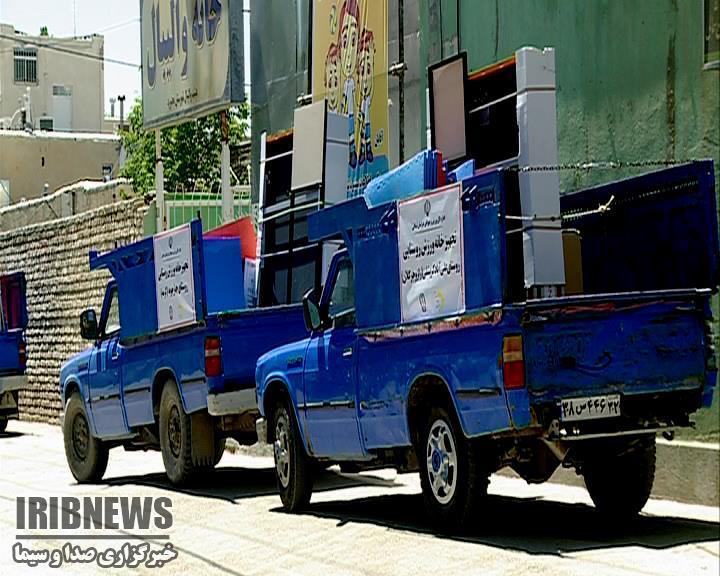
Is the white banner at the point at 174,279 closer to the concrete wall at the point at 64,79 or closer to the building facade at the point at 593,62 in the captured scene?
the building facade at the point at 593,62

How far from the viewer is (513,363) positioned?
379 inches

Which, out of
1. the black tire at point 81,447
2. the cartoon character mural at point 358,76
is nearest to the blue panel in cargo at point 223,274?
the cartoon character mural at point 358,76

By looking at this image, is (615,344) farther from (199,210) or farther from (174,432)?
(199,210)

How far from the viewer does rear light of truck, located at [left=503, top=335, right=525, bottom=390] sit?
9617mm

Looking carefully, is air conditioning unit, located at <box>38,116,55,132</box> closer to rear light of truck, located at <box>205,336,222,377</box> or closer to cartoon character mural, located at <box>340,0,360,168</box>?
cartoon character mural, located at <box>340,0,360,168</box>

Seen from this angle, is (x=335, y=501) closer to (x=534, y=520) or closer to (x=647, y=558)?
(x=534, y=520)

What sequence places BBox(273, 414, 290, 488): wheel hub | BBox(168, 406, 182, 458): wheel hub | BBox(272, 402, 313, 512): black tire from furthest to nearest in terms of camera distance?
BBox(168, 406, 182, 458): wheel hub, BBox(273, 414, 290, 488): wheel hub, BBox(272, 402, 313, 512): black tire

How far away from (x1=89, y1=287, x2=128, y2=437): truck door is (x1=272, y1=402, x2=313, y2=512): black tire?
367 centimetres

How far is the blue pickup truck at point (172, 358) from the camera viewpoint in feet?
47.9

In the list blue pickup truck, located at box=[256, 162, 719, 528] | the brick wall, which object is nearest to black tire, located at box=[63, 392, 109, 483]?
blue pickup truck, located at box=[256, 162, 719, 528]

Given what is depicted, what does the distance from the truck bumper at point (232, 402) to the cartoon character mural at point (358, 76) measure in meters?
3.95

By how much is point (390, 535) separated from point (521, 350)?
7.03 ft

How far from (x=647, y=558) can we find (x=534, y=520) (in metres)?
2.19

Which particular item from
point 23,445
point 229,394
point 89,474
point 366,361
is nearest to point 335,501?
point 229,394
